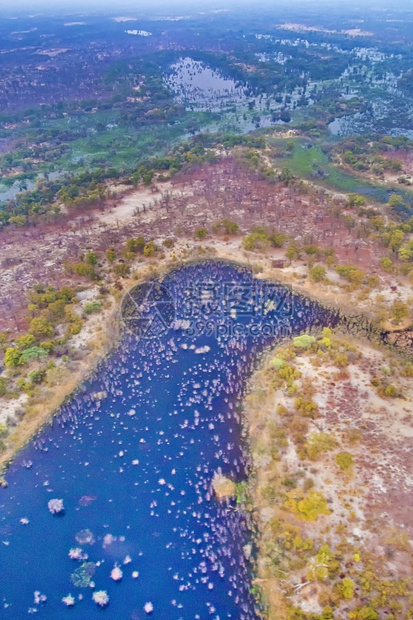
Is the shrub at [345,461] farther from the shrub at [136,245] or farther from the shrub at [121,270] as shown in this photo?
the shrub at [136,245]

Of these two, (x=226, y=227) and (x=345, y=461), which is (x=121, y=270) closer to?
(x=226, y=227)

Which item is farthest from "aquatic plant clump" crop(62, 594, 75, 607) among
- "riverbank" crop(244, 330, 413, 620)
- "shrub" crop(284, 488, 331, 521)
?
"shrub" crop(284, 488, 331, 521)

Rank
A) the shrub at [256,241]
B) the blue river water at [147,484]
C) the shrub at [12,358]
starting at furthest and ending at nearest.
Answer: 1. the shrub at [256,241]
2. the shrub at [12,358]
3. the blue river water at [147,484]

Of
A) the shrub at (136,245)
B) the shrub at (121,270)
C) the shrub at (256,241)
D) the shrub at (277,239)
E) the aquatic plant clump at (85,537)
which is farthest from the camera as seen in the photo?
the shrub at (136,245)

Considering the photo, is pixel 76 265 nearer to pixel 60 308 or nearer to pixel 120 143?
pixel 60 308

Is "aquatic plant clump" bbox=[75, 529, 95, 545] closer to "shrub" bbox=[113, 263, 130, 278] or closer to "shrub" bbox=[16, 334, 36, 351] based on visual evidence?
"shrub" bbox=[16, 334, 36, 351]

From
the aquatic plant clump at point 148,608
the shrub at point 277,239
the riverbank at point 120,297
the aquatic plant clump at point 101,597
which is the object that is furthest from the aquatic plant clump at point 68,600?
the shrub at point 277,239

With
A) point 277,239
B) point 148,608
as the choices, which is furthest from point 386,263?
point 148,608
